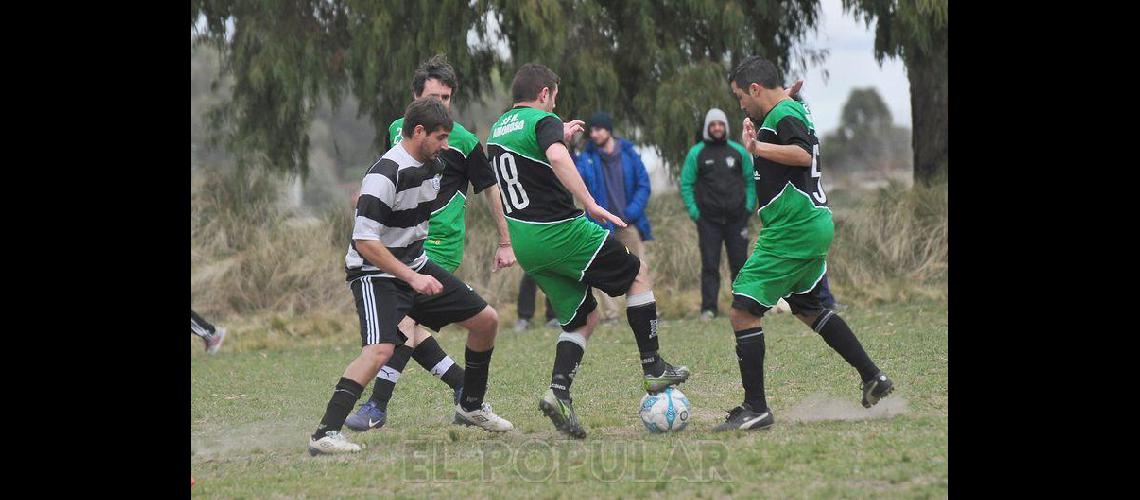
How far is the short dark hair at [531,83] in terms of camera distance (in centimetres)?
665

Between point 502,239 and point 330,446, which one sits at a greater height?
point 502,239

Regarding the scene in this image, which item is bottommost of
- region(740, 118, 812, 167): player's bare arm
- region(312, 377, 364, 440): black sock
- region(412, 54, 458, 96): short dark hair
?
region(312, 377, 364, 440): black sock

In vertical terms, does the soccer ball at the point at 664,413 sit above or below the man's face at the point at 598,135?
below

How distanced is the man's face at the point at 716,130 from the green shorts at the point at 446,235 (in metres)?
5.15

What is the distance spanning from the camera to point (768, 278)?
260 inches

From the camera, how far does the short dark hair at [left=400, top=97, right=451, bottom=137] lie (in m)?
6.35

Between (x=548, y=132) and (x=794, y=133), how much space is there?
1249 millimetres

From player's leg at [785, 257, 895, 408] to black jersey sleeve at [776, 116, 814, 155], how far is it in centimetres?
63

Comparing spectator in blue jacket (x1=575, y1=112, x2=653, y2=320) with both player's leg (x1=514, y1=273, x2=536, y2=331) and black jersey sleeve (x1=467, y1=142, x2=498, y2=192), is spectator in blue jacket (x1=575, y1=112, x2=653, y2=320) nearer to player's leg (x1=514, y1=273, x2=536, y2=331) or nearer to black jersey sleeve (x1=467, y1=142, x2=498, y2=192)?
player's leg (x1=514, y1=273, x2=536, y2=331)

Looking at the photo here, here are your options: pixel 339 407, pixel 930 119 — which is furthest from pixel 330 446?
pixel 930 119

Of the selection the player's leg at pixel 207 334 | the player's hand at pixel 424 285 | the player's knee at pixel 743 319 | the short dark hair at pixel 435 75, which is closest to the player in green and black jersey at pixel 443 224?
the short dark hair at pixel 435 75

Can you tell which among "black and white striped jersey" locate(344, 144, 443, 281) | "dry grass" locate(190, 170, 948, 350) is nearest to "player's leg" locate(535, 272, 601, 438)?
"black and white striped jersey" locate(344, 144, 443, 281)

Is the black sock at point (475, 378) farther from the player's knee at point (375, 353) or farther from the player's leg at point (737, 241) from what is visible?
the player's leg at point (737, 241)

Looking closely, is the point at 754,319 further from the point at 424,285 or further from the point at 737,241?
the point at 737,241
